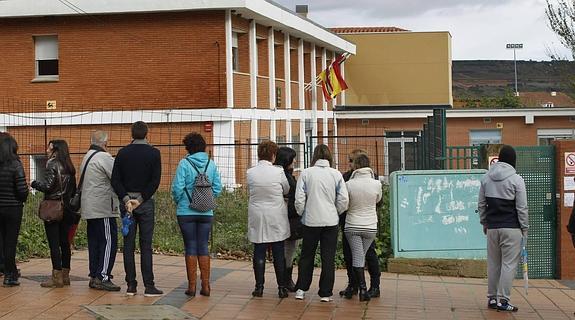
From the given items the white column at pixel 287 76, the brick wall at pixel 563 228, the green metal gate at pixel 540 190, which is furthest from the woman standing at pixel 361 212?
the white column at pixel 287 76

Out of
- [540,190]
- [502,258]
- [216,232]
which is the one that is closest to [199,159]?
[502,258]

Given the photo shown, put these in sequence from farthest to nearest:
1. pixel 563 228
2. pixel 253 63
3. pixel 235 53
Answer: pixel 253 63
pixel 235 53
pixel 563 228

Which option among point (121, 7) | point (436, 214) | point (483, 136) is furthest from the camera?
point (483, 136)

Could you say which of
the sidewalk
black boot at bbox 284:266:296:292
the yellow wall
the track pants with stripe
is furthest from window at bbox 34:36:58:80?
the yellow wall

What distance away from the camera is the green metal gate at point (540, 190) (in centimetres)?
1527

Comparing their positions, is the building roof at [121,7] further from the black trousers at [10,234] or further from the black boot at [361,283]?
the black boot at [361,283]

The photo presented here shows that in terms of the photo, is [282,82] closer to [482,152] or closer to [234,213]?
[234,213]

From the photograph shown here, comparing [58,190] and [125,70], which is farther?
[125,70]

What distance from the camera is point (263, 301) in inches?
457

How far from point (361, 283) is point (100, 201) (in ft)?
10.2

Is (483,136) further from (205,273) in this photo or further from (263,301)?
(205,273)

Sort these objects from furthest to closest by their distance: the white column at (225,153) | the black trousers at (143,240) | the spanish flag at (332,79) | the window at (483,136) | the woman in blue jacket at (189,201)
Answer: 1. the window at (483,136)
2. the spanish flag at (332,79)
3. the white column at (225,153)
4. the woman in blue jacket at (189,201)
5. the black trousers at (143,240)

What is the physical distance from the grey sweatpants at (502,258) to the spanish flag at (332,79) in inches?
1119

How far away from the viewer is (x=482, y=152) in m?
15.7
